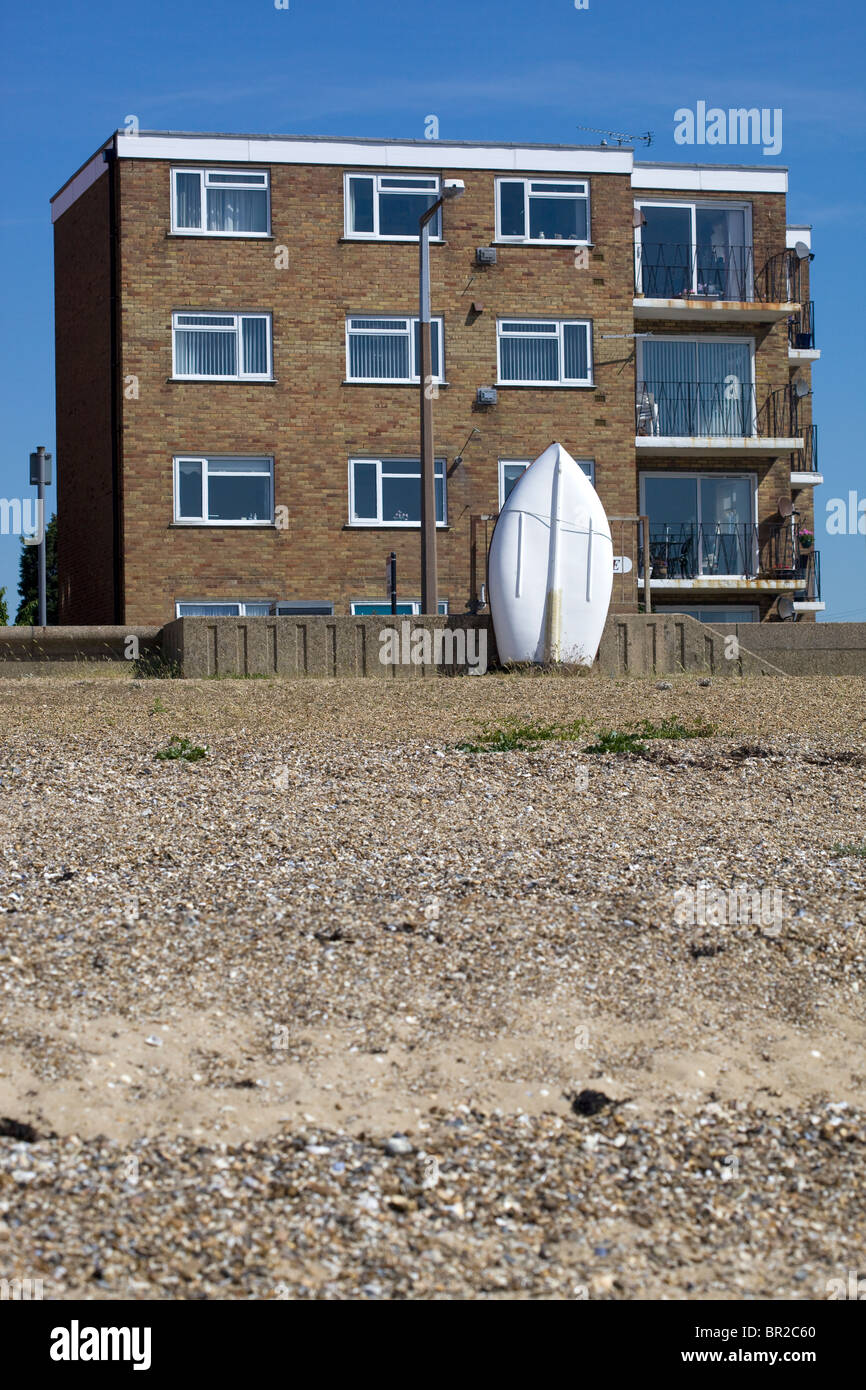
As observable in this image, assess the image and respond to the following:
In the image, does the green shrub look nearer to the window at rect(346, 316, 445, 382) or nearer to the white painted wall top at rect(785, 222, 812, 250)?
the window at rect(346, 316, 445, 382)

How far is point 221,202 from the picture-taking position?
27375 millimetres

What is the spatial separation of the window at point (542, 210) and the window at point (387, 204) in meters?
1.40

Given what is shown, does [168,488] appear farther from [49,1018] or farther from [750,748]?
[49,1018]

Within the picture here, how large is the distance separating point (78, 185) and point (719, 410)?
565 inches

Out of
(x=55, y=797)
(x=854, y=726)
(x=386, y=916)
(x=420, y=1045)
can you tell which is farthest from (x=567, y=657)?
(x=420, y=1045)

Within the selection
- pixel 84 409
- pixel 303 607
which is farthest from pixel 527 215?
pixel 84 409

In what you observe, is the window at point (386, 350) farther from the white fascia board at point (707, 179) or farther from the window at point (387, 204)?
the white fascia board at point (707, 179)

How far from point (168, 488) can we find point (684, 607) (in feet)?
37.6

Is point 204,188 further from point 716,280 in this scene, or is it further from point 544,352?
point 716,280

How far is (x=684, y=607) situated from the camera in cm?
3131

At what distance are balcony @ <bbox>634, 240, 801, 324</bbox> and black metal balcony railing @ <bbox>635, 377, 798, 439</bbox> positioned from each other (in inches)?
59.1
